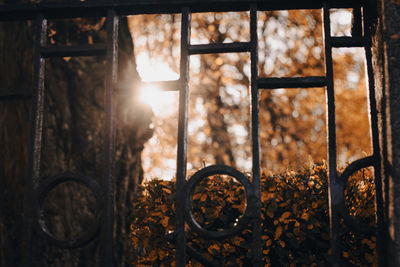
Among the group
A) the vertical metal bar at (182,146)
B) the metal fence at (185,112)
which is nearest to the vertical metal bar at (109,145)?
the metal fence at (185,112)

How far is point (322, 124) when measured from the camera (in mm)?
11812

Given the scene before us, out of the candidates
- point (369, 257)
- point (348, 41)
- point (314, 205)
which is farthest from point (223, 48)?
point (369, 257)

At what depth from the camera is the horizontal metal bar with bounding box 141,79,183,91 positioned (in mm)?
1759

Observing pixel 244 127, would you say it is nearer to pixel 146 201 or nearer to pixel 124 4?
pixel 146 201

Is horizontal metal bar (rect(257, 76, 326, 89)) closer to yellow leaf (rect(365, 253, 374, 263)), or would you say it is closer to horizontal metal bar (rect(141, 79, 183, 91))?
horizontal metal bar (rect(141, 79, 183, 91))

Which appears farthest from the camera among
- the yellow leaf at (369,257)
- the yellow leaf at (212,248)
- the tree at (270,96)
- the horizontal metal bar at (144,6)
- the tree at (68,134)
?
the tree at (270,96)

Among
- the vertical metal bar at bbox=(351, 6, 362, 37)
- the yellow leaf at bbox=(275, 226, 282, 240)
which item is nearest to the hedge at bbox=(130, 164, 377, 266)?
the yellow leaf at bbox=(275, 226, 282, 240)

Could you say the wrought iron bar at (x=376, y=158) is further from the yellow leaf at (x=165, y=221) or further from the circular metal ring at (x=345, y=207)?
the yellow leaf at (x=165, y=221)

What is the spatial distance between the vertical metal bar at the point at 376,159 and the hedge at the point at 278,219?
Result: 147 centimetres

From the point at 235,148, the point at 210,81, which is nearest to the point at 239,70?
the point at 210,81

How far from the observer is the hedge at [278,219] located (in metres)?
3.14

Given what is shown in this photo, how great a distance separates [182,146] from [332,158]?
62 centimetres

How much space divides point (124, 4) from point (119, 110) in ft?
10.6

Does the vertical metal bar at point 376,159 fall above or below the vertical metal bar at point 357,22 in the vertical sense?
below
